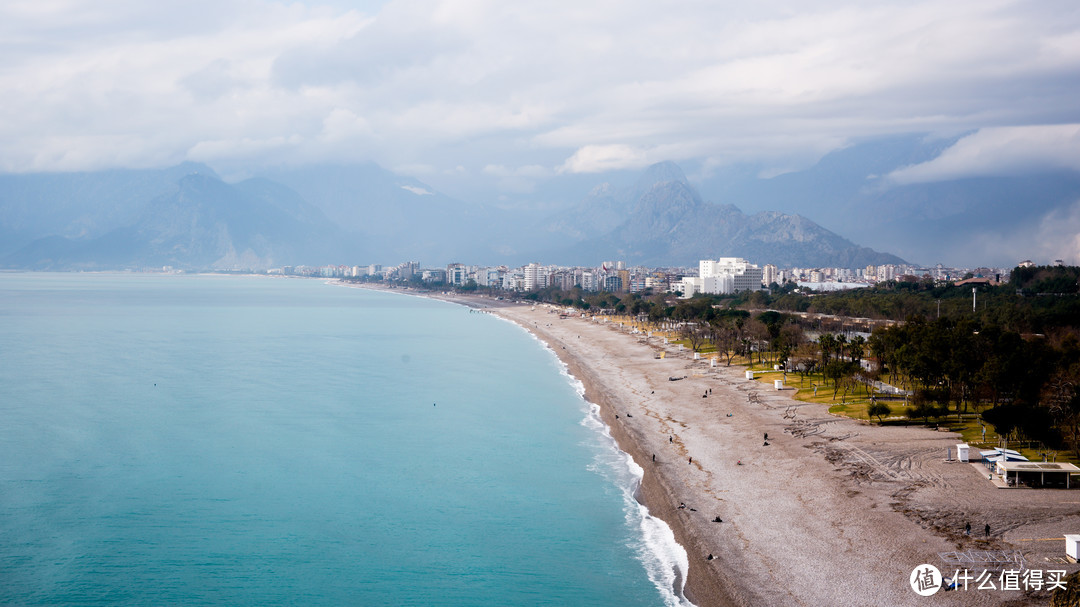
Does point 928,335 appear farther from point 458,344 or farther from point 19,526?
point 458,344

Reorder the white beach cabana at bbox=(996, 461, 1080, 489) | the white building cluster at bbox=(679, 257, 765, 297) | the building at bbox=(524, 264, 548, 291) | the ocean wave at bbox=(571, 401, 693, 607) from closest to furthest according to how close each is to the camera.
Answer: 1. the ocean wave at bbox=(571, 401, 693, 607)
2. the white beach cabana at bbox=(996, 461, 1080, 489)
3. the white building cluster at bbox=(679, 257, 765, 297)
4. the building at bbox=(524, 264, 548, 291)

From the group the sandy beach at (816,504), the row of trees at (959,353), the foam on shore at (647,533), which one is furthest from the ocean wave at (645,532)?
the row of trees at (959,353)

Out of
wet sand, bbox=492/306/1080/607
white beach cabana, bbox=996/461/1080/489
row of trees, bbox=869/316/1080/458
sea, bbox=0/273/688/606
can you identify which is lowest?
sea, bbox=0/273/688/606

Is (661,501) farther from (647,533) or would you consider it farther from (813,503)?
(813,503)

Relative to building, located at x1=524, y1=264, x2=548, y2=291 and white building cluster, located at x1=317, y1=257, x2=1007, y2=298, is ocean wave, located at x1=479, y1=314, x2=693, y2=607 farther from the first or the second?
building, located at x1=524, y1=264, x2=548, y2=291

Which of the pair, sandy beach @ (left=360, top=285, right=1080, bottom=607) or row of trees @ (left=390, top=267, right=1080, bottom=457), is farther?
row of trees @ (left=390, top=267, right=1080, bottom=457)

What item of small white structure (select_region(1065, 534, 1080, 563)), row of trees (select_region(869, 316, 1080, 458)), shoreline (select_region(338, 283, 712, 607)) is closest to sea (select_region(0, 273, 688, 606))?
shoreline (select_region(338, 283, 712, 607))
